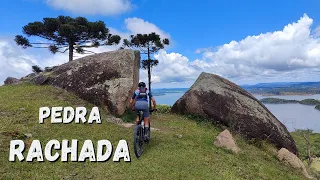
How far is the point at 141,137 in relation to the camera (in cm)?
1293

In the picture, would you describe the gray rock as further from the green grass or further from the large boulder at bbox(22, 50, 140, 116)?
the green grass

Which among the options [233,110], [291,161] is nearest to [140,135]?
[291,161]

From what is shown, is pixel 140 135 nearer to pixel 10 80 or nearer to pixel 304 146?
pixel 10 80

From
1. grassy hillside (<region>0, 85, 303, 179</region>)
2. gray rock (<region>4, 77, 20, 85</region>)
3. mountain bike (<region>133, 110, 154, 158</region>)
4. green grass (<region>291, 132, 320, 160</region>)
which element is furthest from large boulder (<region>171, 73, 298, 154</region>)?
green grass (<region>291, 132, 320, 160</region>)

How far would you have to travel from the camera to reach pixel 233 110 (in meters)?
21.2

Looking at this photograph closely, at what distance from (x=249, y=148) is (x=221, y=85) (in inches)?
280

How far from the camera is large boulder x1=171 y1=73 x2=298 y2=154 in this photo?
2038 cm

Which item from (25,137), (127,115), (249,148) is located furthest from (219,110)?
(25,137)

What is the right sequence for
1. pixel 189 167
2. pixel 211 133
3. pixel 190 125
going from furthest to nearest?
pixel 190 125, pixel 211 133, pixel 189 167

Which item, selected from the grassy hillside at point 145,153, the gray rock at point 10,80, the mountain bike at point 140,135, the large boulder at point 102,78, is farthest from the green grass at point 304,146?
the gray rock at point 10,80

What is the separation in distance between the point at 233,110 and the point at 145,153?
1012cm

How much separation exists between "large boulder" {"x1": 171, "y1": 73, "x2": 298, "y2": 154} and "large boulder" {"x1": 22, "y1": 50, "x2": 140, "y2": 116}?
5.17 meters

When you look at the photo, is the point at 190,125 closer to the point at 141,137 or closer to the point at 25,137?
the point at 141,137

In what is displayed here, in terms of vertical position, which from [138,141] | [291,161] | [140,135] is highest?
[140,135]
